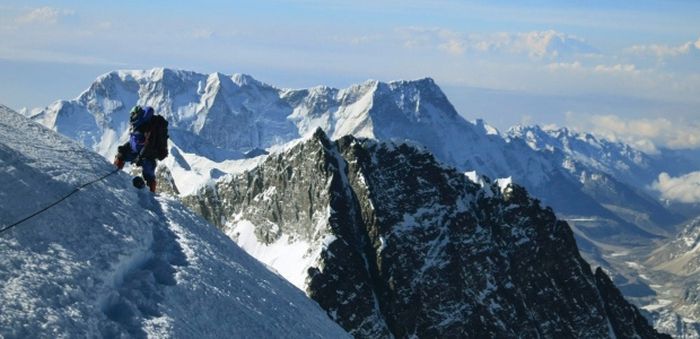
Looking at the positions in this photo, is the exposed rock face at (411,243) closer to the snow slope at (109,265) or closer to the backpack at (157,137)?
the backpack at (157,137)

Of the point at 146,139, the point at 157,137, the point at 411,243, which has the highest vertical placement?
the point at 157,137

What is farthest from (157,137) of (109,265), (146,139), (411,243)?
(411,243)

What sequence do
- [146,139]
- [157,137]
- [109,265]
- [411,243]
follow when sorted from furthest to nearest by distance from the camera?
[411,243], [157,137], [146,139], [109,265]

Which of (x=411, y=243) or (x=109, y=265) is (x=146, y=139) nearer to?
(x=109, y=265)

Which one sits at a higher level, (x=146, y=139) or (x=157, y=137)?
(x=157, y=137)

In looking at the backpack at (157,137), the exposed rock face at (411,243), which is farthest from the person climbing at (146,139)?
the exposed rock face at (411,243)

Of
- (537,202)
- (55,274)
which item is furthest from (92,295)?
(537,202)

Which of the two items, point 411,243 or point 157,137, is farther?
point 411,243
